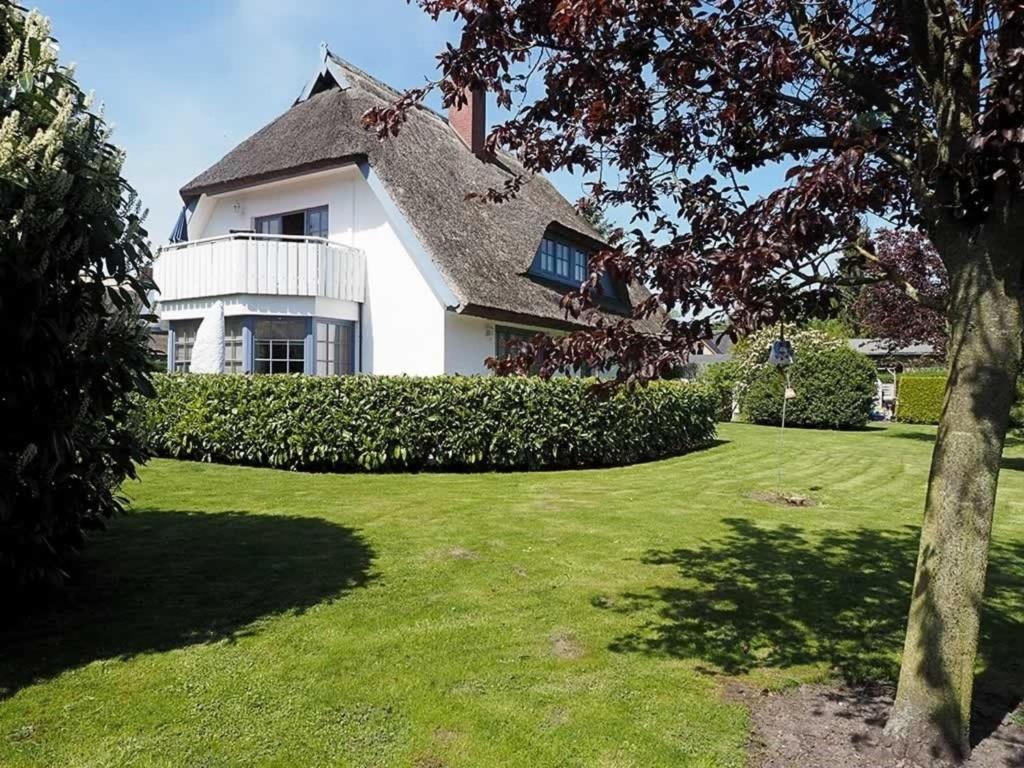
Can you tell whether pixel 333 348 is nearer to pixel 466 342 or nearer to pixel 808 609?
pixel 466 342

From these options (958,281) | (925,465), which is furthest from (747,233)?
(925,465)

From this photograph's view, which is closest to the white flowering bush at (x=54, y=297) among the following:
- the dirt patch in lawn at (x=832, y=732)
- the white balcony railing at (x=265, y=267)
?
the dirt patch in lawn at (x=832, y=732)

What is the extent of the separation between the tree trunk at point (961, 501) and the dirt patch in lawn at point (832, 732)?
17cm

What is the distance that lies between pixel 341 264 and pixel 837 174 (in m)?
13.7

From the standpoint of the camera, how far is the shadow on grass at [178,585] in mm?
4660

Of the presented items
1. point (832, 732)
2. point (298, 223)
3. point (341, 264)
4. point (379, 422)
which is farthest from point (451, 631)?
point (298, 223)

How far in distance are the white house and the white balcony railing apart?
0.03m

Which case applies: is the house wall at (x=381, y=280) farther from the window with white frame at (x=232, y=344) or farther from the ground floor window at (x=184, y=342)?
the ground floor window at (x=184, y=342)

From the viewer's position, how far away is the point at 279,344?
15.5 m

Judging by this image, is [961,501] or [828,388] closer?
[961,501]

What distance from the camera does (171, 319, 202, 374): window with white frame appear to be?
16344mm

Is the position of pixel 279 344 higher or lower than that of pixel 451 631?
higher

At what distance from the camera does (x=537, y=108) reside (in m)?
4.68

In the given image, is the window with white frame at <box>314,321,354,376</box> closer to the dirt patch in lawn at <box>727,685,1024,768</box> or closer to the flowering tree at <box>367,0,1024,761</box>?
the flowering tree at <box>367,0,1024,761</box>
